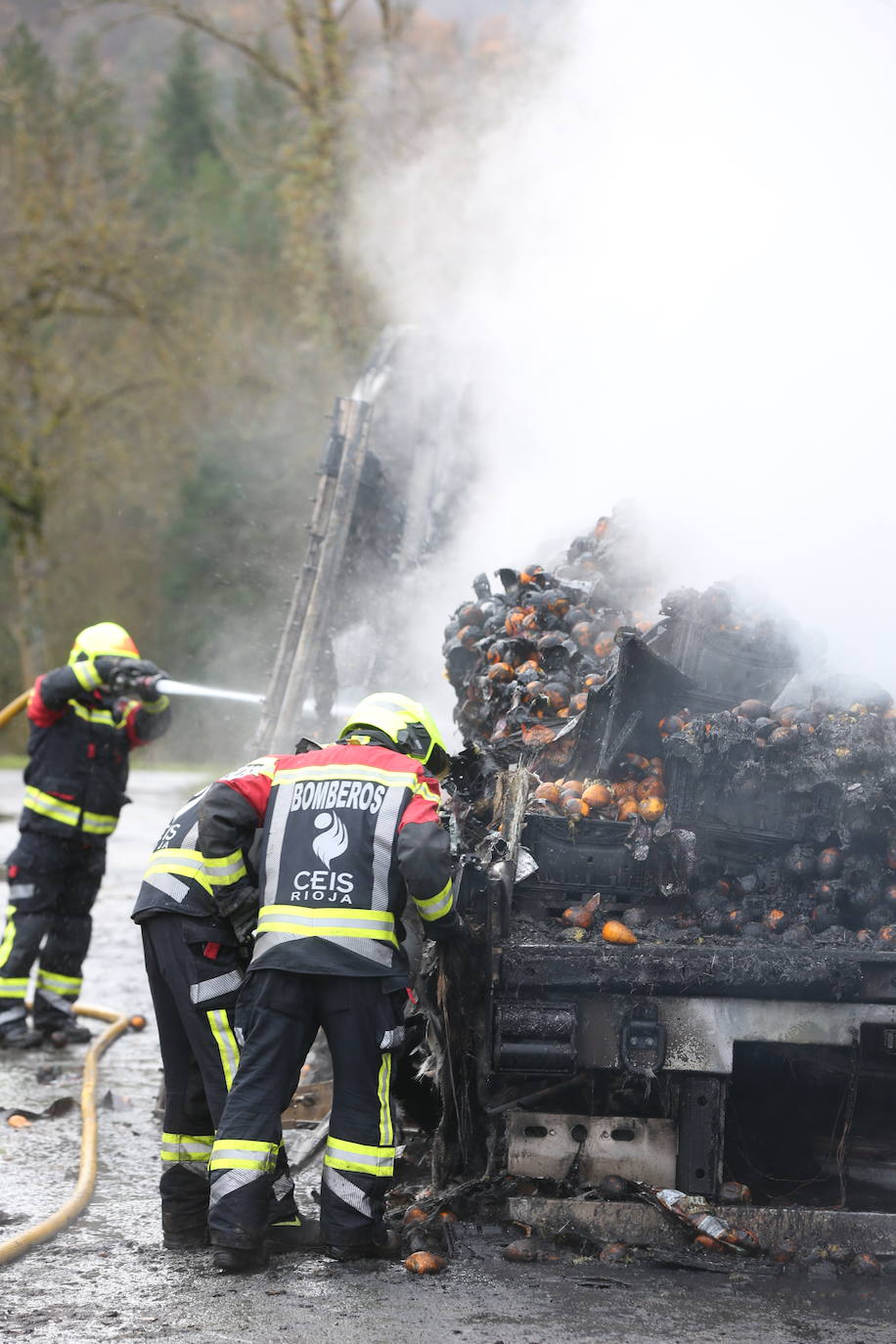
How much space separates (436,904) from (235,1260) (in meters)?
1.07

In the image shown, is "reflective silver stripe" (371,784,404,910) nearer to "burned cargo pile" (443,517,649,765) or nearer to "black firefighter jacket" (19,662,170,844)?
"burned cargo pile" (443,517,649,765)

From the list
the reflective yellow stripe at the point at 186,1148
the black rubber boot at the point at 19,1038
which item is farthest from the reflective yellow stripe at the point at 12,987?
the reflective yellow stripe at the point at 186,1148

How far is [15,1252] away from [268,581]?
696 cm

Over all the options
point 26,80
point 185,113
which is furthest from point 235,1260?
point 185,113

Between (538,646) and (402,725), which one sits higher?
(538,646)

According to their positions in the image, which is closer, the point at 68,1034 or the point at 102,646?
the point at 68,1034

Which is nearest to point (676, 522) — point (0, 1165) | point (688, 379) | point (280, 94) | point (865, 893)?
point (688, 379)

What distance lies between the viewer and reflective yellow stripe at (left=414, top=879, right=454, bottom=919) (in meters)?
4.01

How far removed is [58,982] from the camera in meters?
6.78

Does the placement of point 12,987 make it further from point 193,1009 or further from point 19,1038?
point 193,1009

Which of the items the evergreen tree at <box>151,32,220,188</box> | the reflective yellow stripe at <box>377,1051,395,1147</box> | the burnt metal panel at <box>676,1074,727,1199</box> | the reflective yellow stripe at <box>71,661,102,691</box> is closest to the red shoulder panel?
the reflective yellow stripe at <box>71,661,102,691</box>

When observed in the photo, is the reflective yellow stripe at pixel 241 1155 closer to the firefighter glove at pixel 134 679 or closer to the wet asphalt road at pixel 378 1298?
the wet asphalt road at pixel 378 1298

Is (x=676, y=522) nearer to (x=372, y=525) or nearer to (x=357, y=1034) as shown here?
(x=372, y=525)

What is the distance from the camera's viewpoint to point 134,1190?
4723 mm
